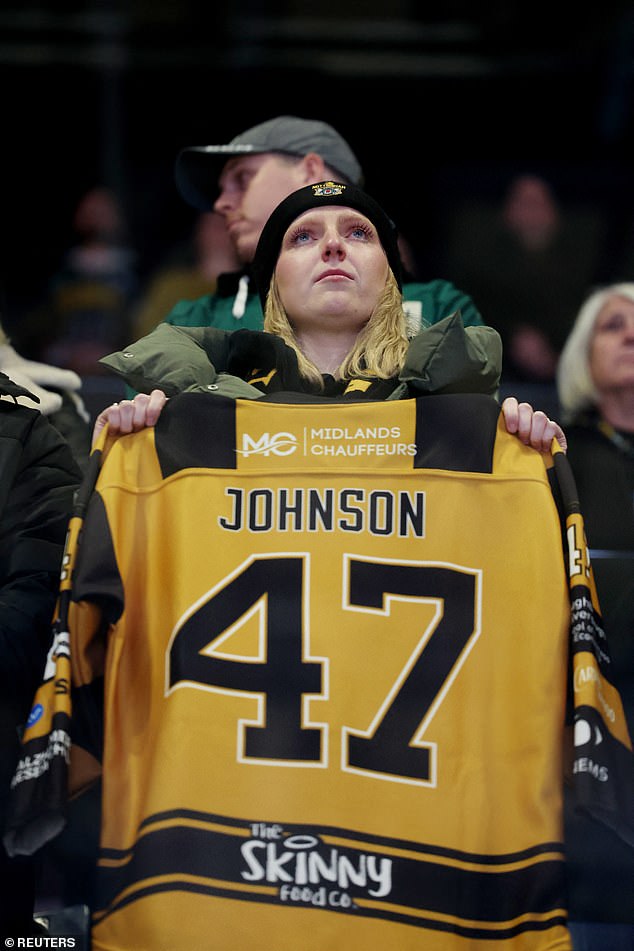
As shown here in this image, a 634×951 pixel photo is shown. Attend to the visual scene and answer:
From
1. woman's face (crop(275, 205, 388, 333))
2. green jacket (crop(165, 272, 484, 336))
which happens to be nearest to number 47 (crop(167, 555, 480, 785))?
woman's face (crop(275, 205, 388, 333))

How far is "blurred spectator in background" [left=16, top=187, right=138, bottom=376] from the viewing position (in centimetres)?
490

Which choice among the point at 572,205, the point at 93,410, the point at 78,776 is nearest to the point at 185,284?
the point at 93,410

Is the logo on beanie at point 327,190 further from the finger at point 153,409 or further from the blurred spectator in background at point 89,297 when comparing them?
the blurred spectator in background at point 89,297

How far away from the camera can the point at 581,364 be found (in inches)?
151

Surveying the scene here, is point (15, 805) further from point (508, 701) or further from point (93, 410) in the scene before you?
point (93, 410)

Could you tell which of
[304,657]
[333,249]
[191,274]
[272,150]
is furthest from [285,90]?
[304,657]

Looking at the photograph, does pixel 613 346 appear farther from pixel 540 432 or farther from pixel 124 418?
pixel 124 418

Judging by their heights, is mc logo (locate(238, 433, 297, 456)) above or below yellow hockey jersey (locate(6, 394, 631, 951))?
above

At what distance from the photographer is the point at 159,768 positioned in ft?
7.27

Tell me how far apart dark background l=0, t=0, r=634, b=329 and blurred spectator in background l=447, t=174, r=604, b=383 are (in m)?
0.61

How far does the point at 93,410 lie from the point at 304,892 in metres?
1.81

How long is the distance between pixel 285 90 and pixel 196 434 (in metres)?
4.89

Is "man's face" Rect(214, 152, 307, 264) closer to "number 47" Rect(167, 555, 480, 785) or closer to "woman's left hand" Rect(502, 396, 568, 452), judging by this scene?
"woman's left hand" Rect(502, 396, 568, 452)

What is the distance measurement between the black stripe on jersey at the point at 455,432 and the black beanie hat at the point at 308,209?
2.03 feet
